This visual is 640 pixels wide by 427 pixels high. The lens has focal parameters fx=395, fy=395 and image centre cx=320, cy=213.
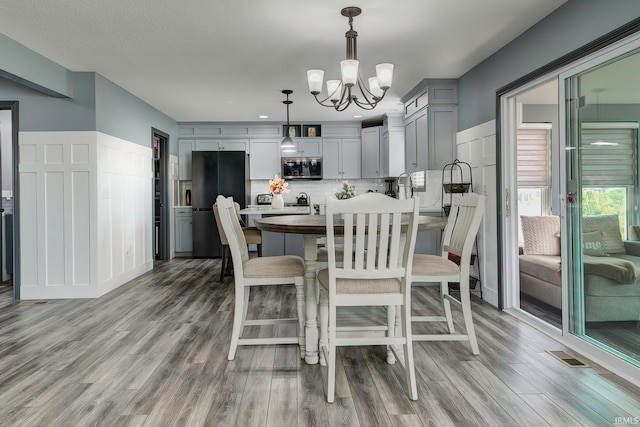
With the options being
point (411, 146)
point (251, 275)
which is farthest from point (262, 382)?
point (411, 146)

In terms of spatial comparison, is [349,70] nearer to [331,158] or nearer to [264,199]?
[331,158]

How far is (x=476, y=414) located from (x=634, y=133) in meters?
1.73

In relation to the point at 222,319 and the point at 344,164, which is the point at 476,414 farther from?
the point at 344,164

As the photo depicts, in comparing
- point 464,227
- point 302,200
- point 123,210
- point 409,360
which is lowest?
point 409,360

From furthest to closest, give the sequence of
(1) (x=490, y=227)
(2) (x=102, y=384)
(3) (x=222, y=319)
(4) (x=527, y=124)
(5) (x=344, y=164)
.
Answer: (5) (x=344, y=164), (4) (x=527, y=124), (1) (x=490, y=227), (3) (x=222, y=319), (2) (x=102, y=384)

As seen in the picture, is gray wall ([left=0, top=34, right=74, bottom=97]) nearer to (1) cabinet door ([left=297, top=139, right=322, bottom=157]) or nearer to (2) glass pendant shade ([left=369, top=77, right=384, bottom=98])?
(2) glass pendant shade ([left=369, top=77, right=384, bottom=98])

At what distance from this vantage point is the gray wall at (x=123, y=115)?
13.8 feet

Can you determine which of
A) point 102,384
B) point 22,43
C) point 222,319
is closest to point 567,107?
point 222,319

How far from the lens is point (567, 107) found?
2668 millimetres

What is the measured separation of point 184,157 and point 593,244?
625 cm

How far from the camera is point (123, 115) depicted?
4.75m

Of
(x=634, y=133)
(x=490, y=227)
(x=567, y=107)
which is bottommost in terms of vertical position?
(x=490, y=227)

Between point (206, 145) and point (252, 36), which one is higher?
point (252, 36)

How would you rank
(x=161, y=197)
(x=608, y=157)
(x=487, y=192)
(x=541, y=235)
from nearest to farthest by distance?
(x=608, y=157) → (x=487, y=192) → (x=541, y=235) → (x=161, y=197)
